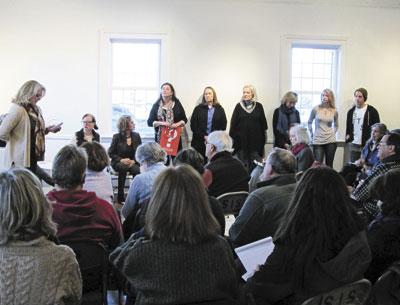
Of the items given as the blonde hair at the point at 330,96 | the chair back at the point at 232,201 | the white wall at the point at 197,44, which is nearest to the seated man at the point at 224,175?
the chair back at the point at 232,201

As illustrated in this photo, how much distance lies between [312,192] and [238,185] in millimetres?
2032

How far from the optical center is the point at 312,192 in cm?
197

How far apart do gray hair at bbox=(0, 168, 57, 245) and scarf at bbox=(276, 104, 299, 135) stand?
6.06 m

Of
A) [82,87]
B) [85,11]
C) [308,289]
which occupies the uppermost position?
[85,11]

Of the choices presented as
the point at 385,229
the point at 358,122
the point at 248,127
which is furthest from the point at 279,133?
the point at 385,229

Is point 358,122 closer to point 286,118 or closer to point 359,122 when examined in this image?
point 359,122

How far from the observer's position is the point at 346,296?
1933 mm

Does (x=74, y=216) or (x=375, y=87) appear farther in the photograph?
(x=375, y=87)

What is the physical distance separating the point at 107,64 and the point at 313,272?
20.4 feet

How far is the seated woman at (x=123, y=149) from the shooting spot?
6.49 m

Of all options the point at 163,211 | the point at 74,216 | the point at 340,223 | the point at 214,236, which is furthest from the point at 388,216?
the point at 74,216

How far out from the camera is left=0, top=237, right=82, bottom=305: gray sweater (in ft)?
5.78

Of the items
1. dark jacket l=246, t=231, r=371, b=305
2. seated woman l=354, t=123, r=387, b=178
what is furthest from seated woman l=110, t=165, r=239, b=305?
seated woman l=354, t=123, r=387, b=178

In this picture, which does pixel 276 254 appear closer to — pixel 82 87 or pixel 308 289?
pixel 308 289
